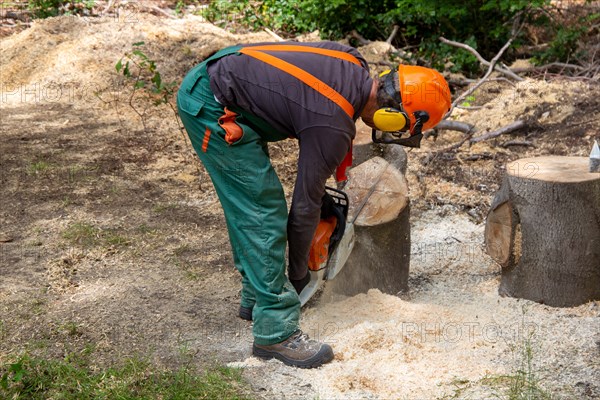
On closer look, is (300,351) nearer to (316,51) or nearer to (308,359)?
(308,359)

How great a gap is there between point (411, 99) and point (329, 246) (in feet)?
3.06

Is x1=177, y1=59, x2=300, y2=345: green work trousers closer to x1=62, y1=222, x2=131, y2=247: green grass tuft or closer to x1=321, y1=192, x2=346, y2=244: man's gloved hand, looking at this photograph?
x1=321, y1=192, x2=346, y2=244: man's gloved hand

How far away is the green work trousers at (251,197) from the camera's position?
3.60m

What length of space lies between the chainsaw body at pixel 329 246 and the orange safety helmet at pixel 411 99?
22.5 inches

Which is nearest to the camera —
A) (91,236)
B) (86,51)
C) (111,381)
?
(111,381)

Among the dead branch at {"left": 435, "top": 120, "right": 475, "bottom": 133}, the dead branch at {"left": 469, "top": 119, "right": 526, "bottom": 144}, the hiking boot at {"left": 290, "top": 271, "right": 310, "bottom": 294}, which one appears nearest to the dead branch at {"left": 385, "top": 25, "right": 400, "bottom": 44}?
the dead branch at {"left": 435, "top": 120, "right": 475, "bottom": 133}

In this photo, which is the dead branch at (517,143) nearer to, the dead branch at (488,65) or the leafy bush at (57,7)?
the dead branch at (488,65)

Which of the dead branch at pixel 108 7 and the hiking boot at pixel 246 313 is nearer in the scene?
the hiking boot at pixel 246 313

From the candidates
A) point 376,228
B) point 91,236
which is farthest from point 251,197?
point 91,236

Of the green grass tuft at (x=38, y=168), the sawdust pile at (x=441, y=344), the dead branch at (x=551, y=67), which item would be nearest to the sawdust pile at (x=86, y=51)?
the green grass tuft at (x=38, y=168)

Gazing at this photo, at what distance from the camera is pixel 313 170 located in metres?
3.38

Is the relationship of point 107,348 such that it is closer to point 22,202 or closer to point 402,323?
point 402,323

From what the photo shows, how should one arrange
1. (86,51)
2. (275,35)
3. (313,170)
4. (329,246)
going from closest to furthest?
(313,170) < (329,246) < (86,51) < (275,35)

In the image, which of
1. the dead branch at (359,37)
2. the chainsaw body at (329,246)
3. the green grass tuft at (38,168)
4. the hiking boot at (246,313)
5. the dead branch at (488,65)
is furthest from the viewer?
the dead branch at (359,37)
